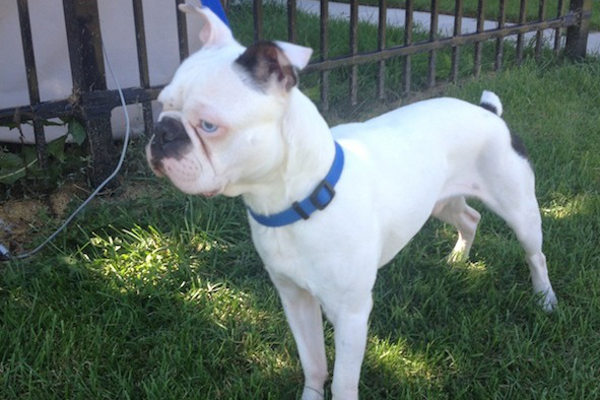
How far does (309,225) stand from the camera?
196 cm

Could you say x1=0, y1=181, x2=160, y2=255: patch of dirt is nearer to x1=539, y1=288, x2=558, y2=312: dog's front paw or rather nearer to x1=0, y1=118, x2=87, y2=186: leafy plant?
x1=0, y1=118, x2=87, y2=186: leafy plant

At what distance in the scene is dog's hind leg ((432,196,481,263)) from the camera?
3.10 meters

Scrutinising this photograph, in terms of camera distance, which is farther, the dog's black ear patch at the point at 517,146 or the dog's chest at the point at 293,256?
the dog's black ear patch at the point at 517,146

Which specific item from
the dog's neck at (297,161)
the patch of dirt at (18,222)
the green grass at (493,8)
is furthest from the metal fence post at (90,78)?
the green grass at (493,8)

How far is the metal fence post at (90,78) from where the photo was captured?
3402mm

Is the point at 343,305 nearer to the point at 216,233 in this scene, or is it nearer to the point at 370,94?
the point at 216,233

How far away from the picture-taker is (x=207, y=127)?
176 cm

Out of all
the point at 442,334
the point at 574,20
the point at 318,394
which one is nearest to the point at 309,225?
the point at 318,394

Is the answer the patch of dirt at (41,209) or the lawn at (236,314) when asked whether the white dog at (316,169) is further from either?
the patch of dirt at (41,209)

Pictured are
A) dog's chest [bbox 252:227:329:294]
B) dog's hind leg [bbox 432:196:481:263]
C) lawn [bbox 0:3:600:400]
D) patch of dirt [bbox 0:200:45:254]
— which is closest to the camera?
dog's chest [bbox 252:227:329:294]

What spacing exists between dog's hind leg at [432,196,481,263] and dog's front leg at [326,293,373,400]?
1.09 m

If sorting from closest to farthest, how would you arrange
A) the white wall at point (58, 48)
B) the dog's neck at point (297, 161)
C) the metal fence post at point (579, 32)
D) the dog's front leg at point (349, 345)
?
the dog's neck at point (297, 161) < the dog's front leg at point (349, 345) < the white wall at point (58, 48) < the metal fence post at point (579, 32)

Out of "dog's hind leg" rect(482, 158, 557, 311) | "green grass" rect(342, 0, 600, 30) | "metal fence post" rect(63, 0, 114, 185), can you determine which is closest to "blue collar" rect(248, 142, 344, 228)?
A: "dog's hind leg" rect(482, 158, 557, 311)

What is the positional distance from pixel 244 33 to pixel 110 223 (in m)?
3.11
